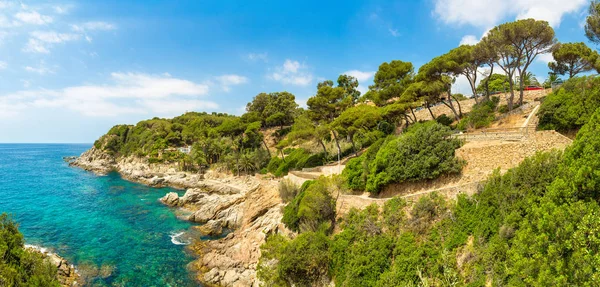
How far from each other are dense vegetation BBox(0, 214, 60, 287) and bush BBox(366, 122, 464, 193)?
62.6 feet

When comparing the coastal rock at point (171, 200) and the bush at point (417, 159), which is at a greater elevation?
the bush at point (417, 159)

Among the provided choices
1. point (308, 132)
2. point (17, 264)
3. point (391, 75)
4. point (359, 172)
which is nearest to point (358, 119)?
point (308, 132)

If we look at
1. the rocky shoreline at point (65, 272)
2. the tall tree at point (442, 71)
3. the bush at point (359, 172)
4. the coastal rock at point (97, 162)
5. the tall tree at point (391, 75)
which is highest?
the tall tree at point (391, 75)

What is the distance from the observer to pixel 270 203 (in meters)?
30.5

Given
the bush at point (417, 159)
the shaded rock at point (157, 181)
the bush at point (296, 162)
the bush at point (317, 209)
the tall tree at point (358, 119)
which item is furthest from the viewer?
the shaded rock at point (157, 181)

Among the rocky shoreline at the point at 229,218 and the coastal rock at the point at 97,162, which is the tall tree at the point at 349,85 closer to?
the rocky shoreline at the point at 229,218

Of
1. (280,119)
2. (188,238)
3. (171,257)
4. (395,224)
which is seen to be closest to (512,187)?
(395,224)

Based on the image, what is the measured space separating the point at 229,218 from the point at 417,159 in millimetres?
20377

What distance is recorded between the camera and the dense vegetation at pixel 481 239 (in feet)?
30.2

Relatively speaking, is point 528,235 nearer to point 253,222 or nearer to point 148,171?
point 253,222

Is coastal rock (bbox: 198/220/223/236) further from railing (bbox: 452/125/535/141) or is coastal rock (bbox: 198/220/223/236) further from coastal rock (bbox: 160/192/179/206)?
railing (bbox: 452/125/535/141)

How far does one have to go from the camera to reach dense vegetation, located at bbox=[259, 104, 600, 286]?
921cm

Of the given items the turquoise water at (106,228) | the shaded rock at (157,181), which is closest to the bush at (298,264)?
the turquoise water at (106,228)

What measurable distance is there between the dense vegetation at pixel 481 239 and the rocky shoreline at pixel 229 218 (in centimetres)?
301
